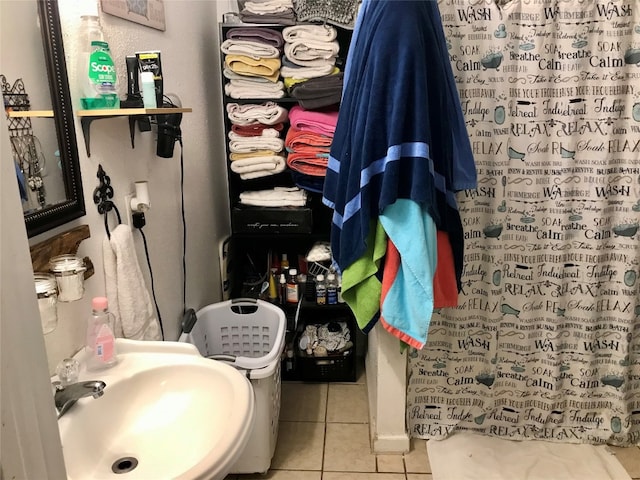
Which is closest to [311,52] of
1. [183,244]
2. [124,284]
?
[183,244]

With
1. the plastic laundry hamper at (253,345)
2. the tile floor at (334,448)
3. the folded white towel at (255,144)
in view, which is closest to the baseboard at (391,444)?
the tile floor at (334,448)

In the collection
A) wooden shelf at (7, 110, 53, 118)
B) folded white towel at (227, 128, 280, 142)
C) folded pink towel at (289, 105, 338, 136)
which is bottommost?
folded white towel at (227, 128, 280, 142)

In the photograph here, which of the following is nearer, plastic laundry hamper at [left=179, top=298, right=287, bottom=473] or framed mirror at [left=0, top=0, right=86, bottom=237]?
framed mirror at [left=0, top=0, right=86, bottom=237]

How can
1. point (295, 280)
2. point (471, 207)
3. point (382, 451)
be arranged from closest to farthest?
point (471, 207) → point (382, 451) → point (295, 280)

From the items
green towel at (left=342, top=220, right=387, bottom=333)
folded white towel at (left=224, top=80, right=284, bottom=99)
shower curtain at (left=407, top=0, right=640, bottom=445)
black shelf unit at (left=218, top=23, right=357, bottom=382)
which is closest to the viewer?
green towel at (left=342, top=220, right=387, bottom=333)

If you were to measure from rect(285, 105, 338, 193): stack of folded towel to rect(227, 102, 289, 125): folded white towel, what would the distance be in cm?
7

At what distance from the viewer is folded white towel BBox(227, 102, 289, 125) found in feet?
7.20

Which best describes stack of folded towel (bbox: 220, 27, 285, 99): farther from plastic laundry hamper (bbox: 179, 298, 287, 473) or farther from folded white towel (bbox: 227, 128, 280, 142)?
plastic laundry hamper (bbox: 179, 298, 287, 473)

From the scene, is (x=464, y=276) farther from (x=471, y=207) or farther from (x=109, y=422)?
(x=109, y=422)

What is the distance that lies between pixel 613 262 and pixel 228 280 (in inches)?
66.0

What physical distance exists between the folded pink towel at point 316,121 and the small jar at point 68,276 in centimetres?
128

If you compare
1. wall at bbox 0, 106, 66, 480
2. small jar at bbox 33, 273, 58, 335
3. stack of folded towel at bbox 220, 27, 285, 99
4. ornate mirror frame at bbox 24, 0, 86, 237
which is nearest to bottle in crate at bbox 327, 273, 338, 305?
stack of folded towel at bbox 220, 27, 285, 99

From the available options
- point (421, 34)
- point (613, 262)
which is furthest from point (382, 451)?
point (421, 34)

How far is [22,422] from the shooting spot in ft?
1.78
